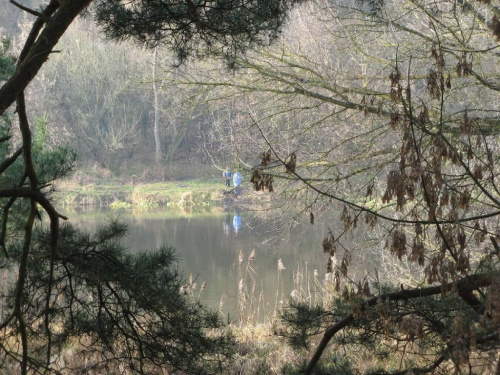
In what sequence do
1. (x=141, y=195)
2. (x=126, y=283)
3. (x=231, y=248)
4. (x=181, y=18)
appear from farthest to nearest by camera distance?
(x=141, y=195)
(x=231, y=248)
(x=181, y=18)
(x=126, y=283)

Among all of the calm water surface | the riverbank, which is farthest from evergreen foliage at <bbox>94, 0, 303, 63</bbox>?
the riverbank

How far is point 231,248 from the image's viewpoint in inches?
545

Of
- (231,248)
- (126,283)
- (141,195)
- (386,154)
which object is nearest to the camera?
(126,283)

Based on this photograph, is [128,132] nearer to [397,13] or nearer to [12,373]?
[397,13]

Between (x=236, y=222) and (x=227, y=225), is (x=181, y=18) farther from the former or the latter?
(x=236, y=222)

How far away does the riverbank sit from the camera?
21438 millimetres

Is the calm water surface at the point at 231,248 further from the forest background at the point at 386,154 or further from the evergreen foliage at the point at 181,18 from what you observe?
the evergreen foliage at the point at 181,18

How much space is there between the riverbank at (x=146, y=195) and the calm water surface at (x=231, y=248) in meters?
1.46

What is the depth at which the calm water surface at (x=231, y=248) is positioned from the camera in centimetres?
987

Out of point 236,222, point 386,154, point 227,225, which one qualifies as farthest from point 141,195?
point 386,154

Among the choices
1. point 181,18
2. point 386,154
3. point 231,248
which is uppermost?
point 181,18

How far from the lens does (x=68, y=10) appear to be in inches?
86.0

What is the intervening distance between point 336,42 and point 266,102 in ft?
2.86

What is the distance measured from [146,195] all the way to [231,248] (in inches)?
366
